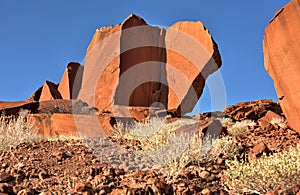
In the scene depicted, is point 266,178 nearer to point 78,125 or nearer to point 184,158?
point 184,158

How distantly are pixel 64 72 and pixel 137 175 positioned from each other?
2500 centimetres

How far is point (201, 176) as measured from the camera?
5.82 meters

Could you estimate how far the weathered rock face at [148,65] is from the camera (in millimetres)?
19719

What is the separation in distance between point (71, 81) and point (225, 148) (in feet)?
74.7

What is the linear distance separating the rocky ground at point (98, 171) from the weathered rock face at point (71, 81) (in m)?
18.9

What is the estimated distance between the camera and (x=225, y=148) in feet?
23.7

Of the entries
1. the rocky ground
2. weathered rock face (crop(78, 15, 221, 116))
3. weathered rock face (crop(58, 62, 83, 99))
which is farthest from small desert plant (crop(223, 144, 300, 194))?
weathered rock face (crop(58, 62, 83, 99))

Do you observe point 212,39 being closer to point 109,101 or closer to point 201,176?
point 109,101

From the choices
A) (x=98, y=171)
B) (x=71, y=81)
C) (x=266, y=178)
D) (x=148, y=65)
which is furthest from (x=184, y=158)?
(x=71, y=81)

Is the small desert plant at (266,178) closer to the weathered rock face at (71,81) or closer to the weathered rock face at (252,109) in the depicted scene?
the weathered rock face at (252,109)

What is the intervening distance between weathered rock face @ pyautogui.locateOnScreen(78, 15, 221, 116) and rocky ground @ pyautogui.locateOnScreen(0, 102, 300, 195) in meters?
11.3

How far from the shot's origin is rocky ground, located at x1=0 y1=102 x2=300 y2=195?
16.9 feet

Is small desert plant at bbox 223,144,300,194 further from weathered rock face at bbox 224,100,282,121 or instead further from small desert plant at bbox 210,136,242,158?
weathered rock face at bbox 224,100,282,121

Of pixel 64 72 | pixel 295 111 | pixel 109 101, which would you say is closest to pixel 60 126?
pixel 109 101
